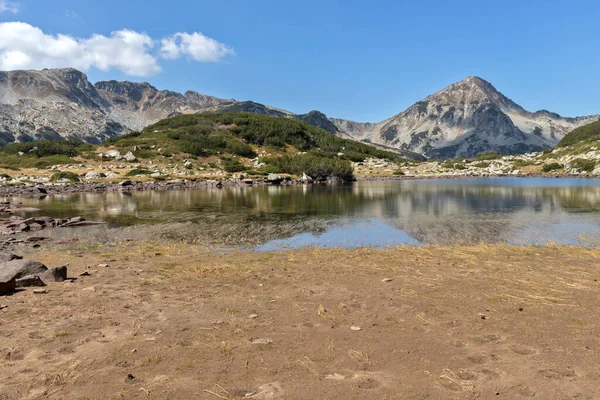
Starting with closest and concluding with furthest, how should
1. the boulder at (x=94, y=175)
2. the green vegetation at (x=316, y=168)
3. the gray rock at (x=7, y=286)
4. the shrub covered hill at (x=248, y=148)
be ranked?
1. the gray rock at (x=7, y=286)
2. the boulder at (x=94, y=175)
3. the green vegetation at (x=316, y=168)
4. the shrub covered hill at (x=248, y=148)

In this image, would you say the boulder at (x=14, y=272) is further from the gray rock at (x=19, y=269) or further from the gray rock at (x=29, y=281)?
the gray rock at (x=29, y=281)

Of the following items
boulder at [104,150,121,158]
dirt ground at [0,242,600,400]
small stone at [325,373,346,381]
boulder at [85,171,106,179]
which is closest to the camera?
dirt ground at [0,242,600,400]

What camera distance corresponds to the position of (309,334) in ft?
29.9

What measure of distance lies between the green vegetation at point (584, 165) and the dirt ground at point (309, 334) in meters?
162

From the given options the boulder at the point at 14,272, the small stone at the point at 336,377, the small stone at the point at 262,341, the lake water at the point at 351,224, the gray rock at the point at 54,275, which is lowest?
the lake water at the point at 351,224

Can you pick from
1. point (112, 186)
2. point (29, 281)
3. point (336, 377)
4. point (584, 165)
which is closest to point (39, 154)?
point (112, 186)

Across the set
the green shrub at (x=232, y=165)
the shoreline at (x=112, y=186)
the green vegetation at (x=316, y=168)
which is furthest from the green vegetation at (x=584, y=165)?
the green shrub at (x=232, y=165)

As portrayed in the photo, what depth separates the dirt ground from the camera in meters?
6.82

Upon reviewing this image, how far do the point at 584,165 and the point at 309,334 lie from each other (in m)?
178

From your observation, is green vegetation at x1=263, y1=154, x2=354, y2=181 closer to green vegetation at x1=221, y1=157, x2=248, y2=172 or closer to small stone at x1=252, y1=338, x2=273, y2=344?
green vegetation at x1=221, y1=157, x2=248, y2=172

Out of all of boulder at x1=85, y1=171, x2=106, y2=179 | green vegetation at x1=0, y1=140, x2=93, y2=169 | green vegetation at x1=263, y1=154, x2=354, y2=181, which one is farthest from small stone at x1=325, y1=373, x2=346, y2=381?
green vegetation at x1=0, y1=140, x2=93, y2=169

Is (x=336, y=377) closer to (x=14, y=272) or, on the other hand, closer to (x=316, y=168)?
(x=14, y=272)

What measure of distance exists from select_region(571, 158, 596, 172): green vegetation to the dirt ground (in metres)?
162

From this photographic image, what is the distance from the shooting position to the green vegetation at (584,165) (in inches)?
5610
